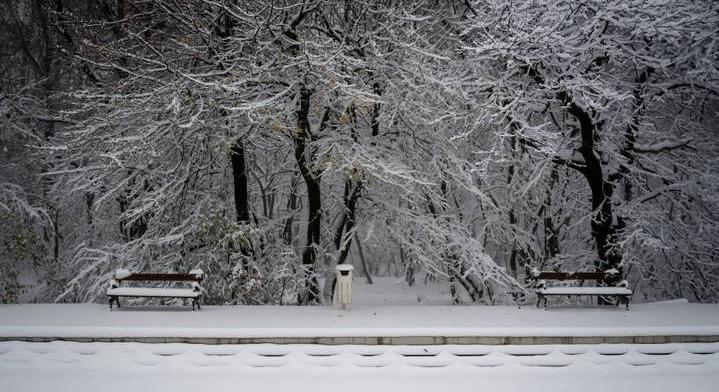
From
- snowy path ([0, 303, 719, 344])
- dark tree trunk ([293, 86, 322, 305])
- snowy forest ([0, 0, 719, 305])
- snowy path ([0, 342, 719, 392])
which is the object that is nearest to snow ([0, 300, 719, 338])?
snowy path ([0, 303, 719, 344])

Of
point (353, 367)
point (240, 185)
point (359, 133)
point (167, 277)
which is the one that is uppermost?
point (359, 133)

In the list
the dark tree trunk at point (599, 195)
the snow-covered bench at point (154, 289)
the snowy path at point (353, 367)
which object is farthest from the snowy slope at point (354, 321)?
the dark tree trunk at point (599, 195)

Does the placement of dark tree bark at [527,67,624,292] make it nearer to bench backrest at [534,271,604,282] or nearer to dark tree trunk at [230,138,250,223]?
bench backrest at [534,271,604,282]

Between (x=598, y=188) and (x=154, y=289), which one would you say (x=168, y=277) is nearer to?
(x=154, y=289)

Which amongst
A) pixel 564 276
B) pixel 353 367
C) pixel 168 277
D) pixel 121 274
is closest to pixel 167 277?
pixel 168 277

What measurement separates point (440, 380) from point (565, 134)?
930 centimetres

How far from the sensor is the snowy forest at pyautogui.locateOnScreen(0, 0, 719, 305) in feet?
36.9

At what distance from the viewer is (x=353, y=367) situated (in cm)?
757

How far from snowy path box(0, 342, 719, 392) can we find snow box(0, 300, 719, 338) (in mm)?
223

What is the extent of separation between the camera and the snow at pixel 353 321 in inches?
315

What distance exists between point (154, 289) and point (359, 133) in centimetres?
574

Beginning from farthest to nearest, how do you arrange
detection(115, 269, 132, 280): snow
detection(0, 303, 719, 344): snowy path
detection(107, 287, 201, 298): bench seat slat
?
detection(115, 269, 132, 280): snow
detection(107, 287, 201, 298): bench seat slat
detection(0, 303, 719, 344): snowy path

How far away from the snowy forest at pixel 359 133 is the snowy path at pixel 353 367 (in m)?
3.52

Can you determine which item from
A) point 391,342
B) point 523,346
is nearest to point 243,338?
point 391,342
